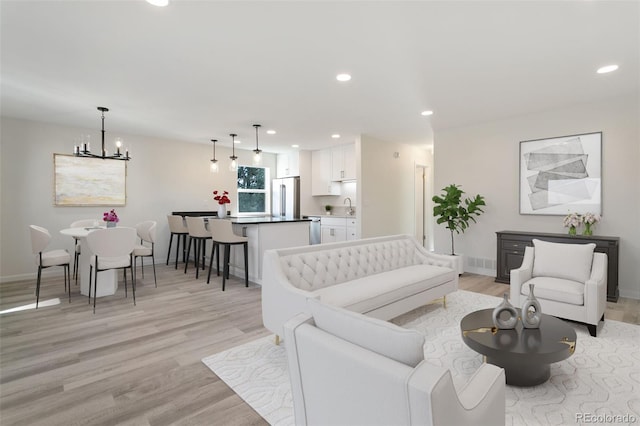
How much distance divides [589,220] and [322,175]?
5269 millimetres

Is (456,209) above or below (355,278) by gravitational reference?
above

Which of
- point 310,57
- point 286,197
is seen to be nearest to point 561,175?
point 310,57

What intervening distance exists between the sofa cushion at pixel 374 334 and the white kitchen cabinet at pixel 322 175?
6546 mm

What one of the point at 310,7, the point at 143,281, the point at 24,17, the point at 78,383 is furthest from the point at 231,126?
the point at 78,383

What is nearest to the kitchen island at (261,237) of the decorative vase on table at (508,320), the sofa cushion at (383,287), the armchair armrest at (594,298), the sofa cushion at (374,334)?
the sofa cushion at (383,287)

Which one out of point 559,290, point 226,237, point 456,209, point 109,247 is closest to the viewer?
point 559,290

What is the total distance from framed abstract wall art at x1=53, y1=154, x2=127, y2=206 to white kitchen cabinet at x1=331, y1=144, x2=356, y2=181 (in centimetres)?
441

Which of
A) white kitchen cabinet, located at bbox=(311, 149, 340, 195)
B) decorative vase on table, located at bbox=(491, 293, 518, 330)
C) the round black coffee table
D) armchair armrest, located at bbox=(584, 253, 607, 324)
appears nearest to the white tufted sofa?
the round black coffee table

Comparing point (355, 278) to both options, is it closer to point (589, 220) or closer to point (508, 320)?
point (508, 320)

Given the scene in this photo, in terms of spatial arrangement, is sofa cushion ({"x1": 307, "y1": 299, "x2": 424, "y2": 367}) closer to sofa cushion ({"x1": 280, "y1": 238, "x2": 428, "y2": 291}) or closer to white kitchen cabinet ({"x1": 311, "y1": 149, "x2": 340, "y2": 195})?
sofa cushion ({"x1": 280, "y1": 238, "x2": 428, "y2": 291})

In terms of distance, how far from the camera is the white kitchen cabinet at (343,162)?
7.20 m

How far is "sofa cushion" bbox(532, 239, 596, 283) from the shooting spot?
3.27 metres

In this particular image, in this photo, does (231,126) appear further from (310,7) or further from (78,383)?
(78,383)

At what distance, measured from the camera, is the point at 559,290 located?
122 inches
